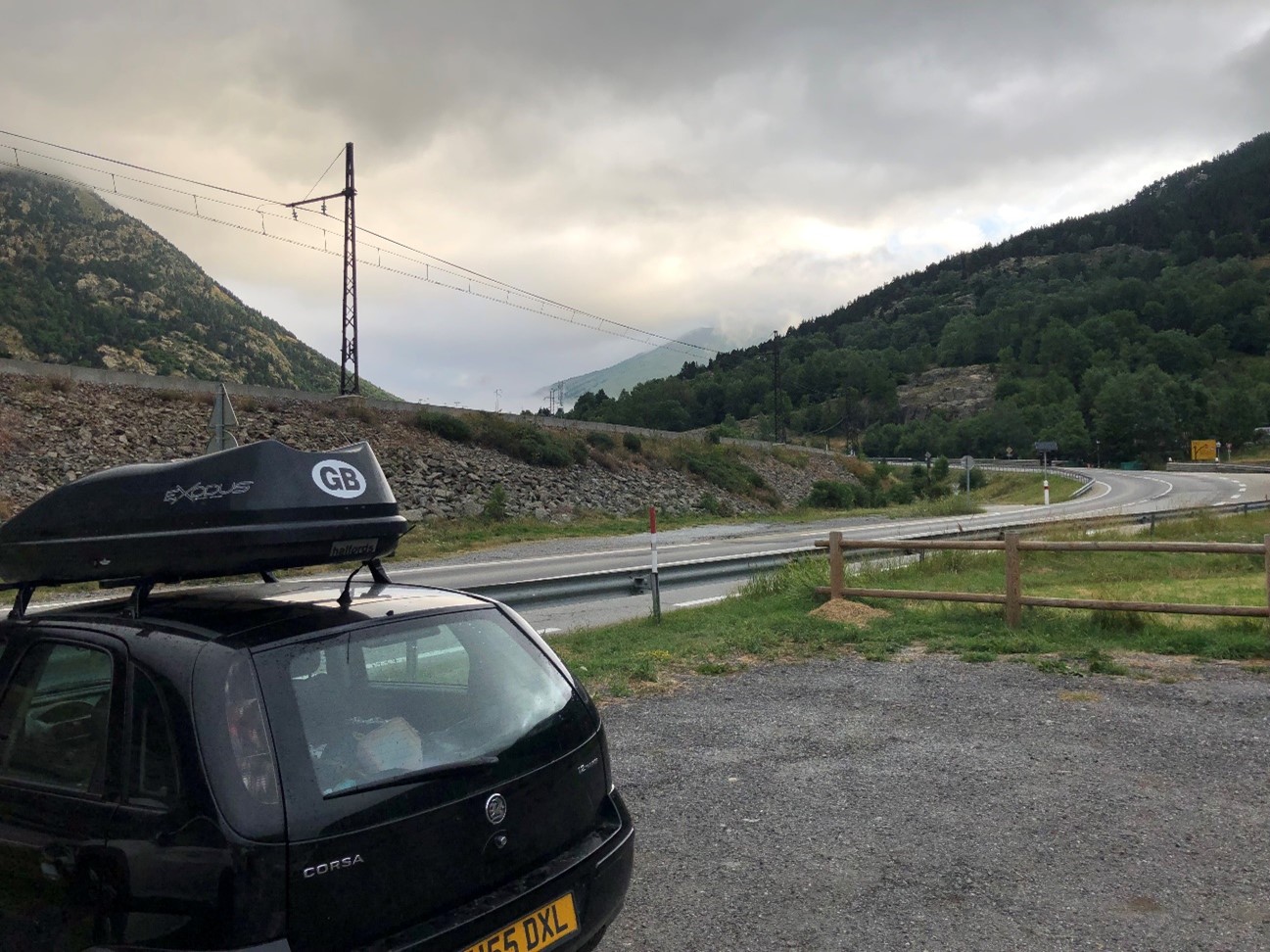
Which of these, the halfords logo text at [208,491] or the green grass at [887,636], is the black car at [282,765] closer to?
the halfords logo text at [208,491]

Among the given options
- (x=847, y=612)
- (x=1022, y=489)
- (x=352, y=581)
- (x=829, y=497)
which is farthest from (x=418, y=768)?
(x=1022, y=489)

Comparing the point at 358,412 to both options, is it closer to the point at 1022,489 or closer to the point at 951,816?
the point at 951,816

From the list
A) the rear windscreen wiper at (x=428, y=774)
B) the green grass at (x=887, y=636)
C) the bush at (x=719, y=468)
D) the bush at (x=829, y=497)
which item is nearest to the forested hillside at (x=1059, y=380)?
the bush at (x=719, y=468)

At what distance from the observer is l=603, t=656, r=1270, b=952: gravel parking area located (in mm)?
3699

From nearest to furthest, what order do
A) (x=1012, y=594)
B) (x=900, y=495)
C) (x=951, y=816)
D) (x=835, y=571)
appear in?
(x=951, y=816) → (x=1012, y=594) → (x=835, y=571) → (x=900, y=495)

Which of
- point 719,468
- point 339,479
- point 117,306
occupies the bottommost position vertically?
point 339,479

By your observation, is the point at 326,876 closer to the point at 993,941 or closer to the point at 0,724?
the point at 0,724

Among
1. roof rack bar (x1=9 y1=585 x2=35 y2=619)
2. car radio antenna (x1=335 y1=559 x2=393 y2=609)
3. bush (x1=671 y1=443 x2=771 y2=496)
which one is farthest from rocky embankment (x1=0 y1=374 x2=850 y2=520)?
car radio antenna (x1=335 y1=559 x2=393 y2=609)

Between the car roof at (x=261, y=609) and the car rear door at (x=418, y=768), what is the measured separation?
0.30ft

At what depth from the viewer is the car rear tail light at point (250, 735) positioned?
99.1 inches

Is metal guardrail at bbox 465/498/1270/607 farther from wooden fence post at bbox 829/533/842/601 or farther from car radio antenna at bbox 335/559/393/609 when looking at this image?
car radio antenna at bbox 335/559/393/609

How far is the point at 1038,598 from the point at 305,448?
1028 inches

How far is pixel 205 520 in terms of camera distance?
9.80 ft

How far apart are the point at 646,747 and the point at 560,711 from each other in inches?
115
